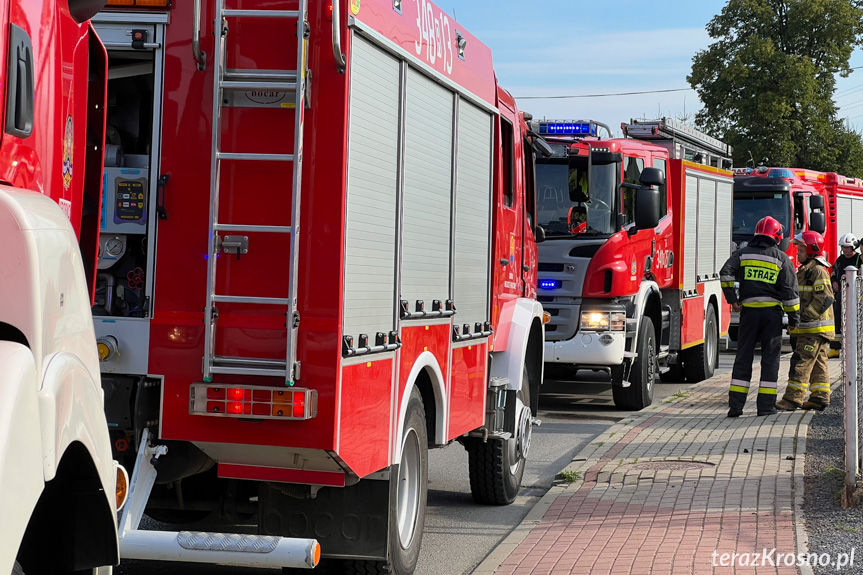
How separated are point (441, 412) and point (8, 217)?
423cm

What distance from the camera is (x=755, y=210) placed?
22.9m

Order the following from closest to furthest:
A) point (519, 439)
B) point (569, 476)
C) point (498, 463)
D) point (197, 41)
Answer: point (197, 41) → point (498, 463) → point (519, 439) → point (569, 476)

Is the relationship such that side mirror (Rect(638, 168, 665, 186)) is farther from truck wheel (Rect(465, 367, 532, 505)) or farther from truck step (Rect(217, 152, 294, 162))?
truck step (Rect(217, 152, 294, 162))

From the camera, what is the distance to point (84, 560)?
3.06 meters

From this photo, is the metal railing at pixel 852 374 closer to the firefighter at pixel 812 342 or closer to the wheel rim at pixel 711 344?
the firefighter at pixel 812 342

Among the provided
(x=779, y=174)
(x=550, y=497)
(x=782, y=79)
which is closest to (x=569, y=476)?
(x=550, y=497)

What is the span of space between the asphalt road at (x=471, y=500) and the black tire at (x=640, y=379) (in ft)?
0.60

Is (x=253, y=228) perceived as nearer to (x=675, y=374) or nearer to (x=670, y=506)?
(x=670, y=506)

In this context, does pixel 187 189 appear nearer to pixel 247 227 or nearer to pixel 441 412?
pixel 247 227

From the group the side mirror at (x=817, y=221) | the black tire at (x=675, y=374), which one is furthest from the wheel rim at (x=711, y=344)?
the side mirror at (x=817, y=221)

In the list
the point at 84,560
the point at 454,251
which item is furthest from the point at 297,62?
the point at 84,560

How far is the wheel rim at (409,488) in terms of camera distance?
605 centimetres

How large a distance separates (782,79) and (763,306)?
37.4 metres

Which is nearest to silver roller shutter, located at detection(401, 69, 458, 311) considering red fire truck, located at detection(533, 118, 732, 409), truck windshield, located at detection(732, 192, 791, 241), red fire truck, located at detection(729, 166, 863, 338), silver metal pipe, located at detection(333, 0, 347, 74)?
silver metal pipe, located at detection(333, 0, 347, 74)
